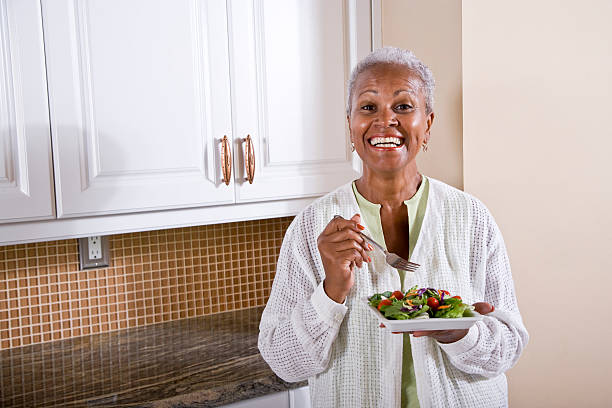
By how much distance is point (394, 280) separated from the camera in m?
1.14

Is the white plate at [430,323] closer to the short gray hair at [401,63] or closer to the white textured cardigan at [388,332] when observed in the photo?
the white textured cardigan at [388,332]

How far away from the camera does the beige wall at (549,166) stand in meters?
1.94

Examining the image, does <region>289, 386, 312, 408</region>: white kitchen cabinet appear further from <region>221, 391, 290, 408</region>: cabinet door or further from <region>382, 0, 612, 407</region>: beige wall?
<region>382, 0, 612, 407</region>: beige wall

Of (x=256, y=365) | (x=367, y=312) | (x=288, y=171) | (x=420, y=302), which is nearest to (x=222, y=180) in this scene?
(x=288, y=171)

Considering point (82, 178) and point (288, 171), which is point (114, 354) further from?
point (288, 171)

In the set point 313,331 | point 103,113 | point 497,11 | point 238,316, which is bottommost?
point 238,316

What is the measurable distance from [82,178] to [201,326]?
2.20 feet

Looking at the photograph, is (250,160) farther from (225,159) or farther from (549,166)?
(549,166)

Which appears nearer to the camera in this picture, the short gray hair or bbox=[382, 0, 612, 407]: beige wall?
the short gray hair

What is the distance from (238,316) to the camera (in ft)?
6.64

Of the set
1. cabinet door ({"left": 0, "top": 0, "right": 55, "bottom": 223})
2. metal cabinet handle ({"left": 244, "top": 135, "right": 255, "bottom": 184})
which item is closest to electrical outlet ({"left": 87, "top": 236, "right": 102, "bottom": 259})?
cabinet door ({"left": 0, "top": 0, "right": 55, "bottom": 223})

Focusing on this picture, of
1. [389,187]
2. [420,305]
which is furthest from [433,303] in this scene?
[389,187]

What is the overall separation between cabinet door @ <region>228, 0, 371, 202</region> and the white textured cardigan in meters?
0.56

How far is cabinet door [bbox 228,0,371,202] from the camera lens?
1664 millimetres
